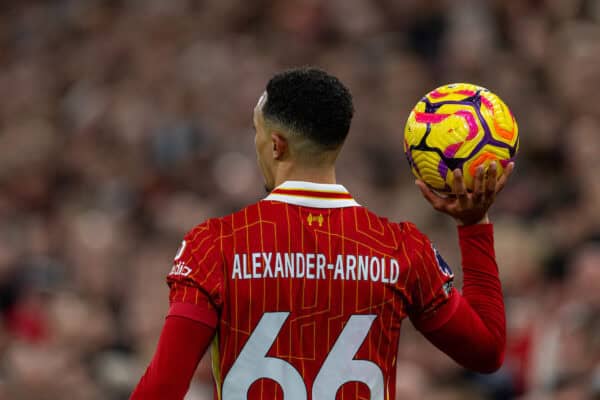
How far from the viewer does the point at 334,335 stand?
9.85ft

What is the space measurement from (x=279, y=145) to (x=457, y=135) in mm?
524

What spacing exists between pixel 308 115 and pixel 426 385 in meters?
3.47

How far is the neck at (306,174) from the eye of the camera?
10.1 feet

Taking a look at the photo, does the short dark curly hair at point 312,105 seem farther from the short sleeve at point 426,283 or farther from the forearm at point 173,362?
the forearm at point 173,362

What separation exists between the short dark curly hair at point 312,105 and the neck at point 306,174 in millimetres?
66

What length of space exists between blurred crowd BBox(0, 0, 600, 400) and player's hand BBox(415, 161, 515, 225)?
2.16 m

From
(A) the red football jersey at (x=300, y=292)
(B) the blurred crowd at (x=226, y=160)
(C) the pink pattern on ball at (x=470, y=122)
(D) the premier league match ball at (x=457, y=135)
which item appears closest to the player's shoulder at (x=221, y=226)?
(A) the red football jersey at (x=300, y=292)

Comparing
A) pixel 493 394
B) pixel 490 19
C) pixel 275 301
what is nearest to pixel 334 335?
pixel 275 301

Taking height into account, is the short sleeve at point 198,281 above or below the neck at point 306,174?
below

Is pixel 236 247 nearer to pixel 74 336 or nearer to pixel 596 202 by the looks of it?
pixel 596 202

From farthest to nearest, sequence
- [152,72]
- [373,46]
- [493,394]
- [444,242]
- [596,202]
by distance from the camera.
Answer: [152,72] → [373,46] → [444,242] → [596,202] → [493,394]

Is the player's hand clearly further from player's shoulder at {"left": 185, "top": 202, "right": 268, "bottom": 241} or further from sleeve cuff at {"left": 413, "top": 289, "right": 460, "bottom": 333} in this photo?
player's shoulder at {"left": 185, "top": 202, "right": 268, "bottom": 241}

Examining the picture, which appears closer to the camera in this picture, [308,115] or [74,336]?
[308,115]

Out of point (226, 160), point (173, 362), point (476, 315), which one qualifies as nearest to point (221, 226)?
point (173, 362)
